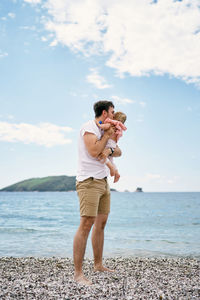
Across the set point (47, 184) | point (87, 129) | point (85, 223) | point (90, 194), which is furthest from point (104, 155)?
point (47, 184)

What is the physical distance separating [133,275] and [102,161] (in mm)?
2119

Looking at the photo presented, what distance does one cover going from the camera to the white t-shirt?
14.1ft

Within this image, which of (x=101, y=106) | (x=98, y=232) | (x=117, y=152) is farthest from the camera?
(x=98, y=232)

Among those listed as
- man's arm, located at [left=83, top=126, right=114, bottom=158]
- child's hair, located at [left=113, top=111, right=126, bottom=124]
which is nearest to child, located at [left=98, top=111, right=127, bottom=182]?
child's hair, located at [left=113, top=111, right=126, bottom=124]

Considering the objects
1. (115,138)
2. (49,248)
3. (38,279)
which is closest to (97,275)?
(38,279)

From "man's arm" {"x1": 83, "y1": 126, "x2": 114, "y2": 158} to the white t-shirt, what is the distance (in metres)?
0.11

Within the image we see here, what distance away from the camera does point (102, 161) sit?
4.28 meters

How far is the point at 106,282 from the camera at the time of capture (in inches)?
169

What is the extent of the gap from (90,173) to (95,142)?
0.48 meters

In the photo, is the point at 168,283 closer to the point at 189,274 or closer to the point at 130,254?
the point at 189,274

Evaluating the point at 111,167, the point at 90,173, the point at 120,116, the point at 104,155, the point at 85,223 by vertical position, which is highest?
the point at 120,116

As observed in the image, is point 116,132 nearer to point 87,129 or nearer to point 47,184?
point 87,129

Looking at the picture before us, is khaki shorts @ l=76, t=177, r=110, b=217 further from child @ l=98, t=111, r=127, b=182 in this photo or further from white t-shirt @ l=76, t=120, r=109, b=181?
child @ l=98, t=111, r=127, b=182

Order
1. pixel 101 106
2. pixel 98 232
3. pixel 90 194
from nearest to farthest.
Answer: pixel 90 194
pixel 101 106
pixel 98 232
